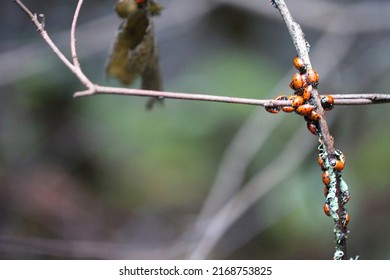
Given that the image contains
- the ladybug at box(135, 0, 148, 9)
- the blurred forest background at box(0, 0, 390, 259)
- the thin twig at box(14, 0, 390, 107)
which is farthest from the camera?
the blurred forest background at box(0, 0, 390, 259)

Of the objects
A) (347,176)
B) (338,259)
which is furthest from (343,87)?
(338,259)

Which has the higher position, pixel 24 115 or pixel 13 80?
pixel 13 80

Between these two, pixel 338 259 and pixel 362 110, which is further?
pixel 362 110

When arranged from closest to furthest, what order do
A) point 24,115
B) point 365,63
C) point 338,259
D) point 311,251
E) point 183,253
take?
point 338,259 < point 183,253 < point 311,251 < point 24,115 < point 365,63

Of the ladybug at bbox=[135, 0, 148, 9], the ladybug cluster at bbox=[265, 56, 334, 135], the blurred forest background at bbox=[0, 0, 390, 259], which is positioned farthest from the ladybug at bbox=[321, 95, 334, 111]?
the blurred forest background at bbox=[0, 0, 390, 259]

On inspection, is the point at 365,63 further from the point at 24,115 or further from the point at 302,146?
the point at 24,115

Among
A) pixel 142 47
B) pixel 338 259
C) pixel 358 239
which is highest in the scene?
pixel 358 239

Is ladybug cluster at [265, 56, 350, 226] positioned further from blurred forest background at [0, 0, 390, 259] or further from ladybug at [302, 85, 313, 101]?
blurred forest background at [0, 0, 390, 259]

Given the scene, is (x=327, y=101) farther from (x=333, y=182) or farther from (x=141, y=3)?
(x=141, y=3)
